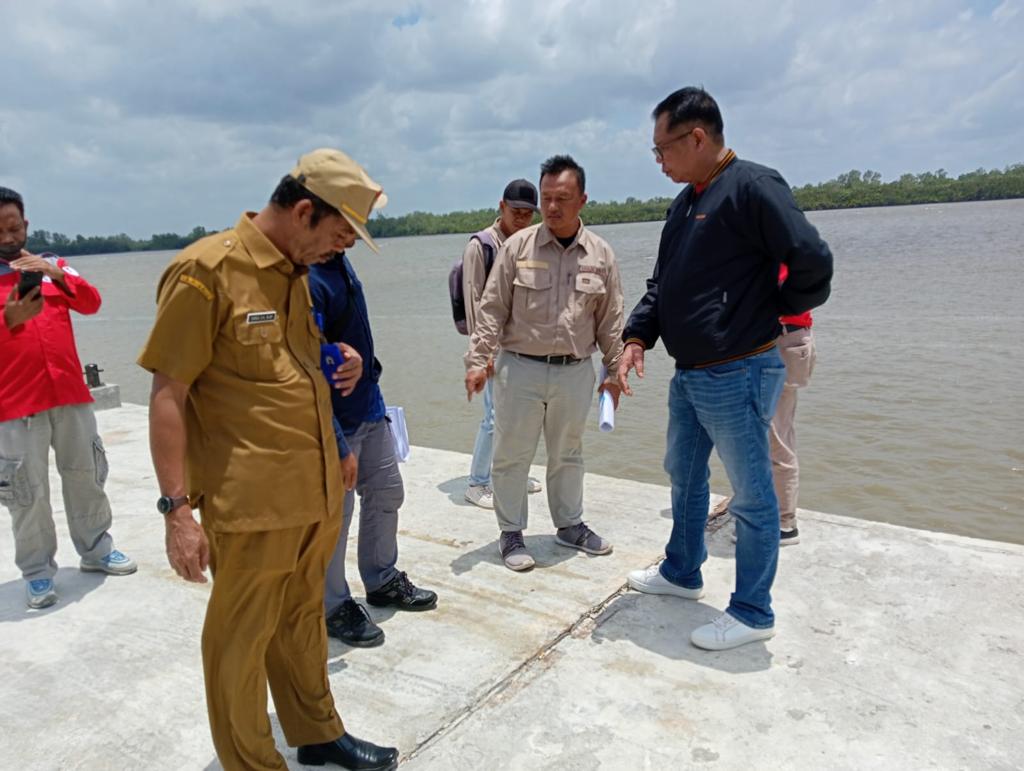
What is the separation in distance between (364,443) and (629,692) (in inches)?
57.6

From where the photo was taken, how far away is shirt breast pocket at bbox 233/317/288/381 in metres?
1.95

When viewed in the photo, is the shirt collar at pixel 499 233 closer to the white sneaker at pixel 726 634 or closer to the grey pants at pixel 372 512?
the grey pants at pixel 372 512

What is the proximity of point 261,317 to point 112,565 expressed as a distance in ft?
8.81

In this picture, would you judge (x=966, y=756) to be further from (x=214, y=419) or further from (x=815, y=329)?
(x=815, y=329)

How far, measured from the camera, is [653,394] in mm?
10352

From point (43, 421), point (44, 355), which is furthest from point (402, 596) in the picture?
point (44, 355)

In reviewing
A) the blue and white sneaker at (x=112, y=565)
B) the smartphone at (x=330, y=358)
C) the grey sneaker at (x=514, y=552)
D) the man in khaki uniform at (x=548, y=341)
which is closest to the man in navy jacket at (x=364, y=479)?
the smartphone at (x=330, y=358)

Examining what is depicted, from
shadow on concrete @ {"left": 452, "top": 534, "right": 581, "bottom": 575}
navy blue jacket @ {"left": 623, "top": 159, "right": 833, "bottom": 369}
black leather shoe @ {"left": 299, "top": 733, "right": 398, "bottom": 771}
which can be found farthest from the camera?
shadow on concrete @ {"left": 452, "top": 534, "right": 581, "bottom": 575}

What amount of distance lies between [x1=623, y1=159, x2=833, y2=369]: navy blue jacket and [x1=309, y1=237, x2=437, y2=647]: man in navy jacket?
4.17 feet

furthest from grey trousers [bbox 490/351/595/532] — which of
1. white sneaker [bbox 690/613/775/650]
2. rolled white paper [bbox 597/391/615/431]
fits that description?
white sneaker [bbox 690/613/775/650]

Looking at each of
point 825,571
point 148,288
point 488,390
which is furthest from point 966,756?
point 148,288

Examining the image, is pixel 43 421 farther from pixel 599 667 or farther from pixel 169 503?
pixel 599 667

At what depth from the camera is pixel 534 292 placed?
12.7 feet

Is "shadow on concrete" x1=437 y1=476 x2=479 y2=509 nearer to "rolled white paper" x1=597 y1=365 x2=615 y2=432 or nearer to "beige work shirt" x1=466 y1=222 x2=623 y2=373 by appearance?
"beige work shirt" x1=466 y1=222 x2=623 y2=373
